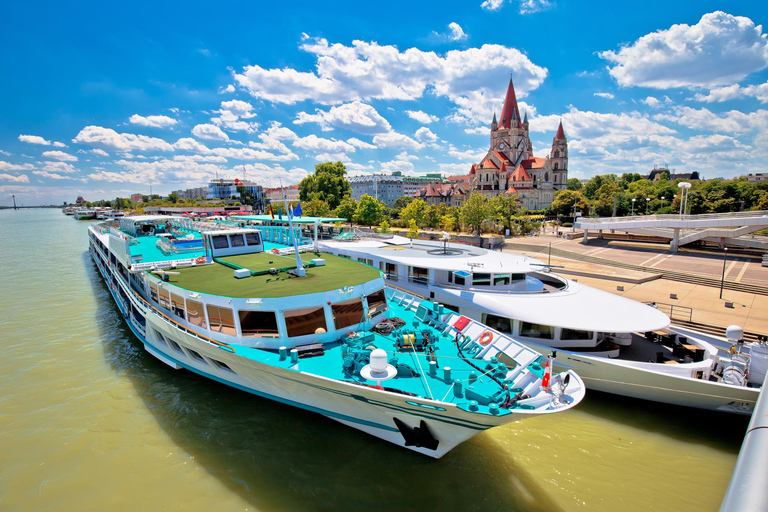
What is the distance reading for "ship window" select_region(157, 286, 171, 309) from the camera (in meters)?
13.9

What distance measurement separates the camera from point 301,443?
36.3ft

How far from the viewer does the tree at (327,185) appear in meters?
87.9

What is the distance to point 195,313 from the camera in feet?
41.4

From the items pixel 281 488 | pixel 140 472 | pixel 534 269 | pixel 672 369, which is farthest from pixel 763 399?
pixel 534 269

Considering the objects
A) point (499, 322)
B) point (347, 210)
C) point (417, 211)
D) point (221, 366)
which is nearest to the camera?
point (221, 366)

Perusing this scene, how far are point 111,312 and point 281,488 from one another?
20.7 metres

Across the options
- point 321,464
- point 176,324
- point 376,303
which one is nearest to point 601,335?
point 376,303

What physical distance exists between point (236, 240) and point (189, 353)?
6890mm

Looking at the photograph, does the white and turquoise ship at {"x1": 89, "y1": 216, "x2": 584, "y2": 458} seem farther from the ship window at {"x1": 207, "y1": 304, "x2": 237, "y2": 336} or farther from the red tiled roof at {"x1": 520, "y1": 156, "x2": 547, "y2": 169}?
the red tiled roof at {"x1": 520, "y1": 156, "x2": 547, "y2": 169}

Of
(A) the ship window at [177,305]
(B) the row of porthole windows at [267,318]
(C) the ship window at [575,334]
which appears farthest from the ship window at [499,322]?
(A) the ship window at [177,305]

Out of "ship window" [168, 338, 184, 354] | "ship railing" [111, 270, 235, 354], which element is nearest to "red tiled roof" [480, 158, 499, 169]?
"ship railing" [111, 270, 235, 354]

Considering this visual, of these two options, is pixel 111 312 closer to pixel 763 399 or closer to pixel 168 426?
pixel 168 426

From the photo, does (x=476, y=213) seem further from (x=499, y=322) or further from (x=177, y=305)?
(x=177, y=305)

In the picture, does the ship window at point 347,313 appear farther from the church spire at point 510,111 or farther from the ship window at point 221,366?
the church spire at point 510,111
